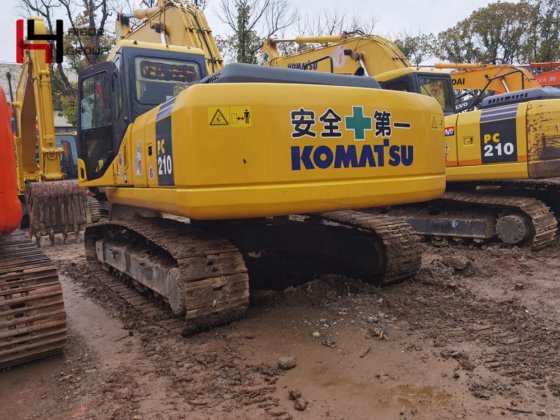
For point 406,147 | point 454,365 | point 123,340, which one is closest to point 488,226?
point 406,147

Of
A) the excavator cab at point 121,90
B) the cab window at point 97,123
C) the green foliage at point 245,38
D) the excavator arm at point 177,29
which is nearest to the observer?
the excavator cab at point 121,90

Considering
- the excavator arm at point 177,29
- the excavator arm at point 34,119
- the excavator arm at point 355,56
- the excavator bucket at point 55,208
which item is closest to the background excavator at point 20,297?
the excavator arm at point 177,29

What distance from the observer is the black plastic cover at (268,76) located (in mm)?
3430

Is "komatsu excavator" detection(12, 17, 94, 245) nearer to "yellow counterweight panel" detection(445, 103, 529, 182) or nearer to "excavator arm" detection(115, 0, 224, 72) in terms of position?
"excavator arm" detection(115, 0, 224, 72)

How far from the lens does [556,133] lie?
6008mm

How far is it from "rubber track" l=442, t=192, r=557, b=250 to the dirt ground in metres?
1.59

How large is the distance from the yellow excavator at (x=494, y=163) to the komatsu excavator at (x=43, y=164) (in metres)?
4.99

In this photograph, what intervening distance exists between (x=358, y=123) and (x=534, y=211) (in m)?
3.88

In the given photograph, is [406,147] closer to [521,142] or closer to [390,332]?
[390,332]

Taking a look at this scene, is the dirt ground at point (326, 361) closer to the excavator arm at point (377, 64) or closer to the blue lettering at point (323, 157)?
the blue lettering at point (323, 157)

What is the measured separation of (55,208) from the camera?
8.92 metres

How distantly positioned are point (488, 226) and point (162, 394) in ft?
17.0

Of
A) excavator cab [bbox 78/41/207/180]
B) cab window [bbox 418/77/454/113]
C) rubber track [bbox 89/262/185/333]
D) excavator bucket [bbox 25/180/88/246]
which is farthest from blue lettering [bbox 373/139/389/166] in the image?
excavator bucket [bbox 25/180/88/246]

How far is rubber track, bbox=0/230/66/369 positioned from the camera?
3.18 m
